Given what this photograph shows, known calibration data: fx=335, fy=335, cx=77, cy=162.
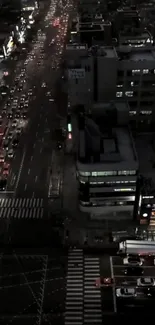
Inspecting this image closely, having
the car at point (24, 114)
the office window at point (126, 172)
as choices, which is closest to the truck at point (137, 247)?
the office window at point (126, 172)

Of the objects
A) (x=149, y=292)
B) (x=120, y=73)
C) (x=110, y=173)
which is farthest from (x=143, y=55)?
(x=149, y=292)

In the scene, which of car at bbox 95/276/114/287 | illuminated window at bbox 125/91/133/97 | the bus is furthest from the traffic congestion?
car at bbox 95/276/114/287

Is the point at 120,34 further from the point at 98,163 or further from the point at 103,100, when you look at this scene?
the point at 98,163

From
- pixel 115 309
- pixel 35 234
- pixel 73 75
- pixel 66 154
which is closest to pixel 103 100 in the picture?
pixel 73 75

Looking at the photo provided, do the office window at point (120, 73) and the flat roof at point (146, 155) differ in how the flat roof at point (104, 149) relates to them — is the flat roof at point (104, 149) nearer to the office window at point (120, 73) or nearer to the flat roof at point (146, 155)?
the flat roof at point (146, 155)

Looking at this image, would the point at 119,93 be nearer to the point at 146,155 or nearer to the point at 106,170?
the point at 146,155

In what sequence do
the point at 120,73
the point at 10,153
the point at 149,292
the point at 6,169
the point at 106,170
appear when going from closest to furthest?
the point at 149,292, the point at 106,170, the point at 6,169, the point at 120,73, the point at 10,153

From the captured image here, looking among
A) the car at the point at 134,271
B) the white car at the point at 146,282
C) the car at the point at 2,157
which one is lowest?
the car at the point at 134,271

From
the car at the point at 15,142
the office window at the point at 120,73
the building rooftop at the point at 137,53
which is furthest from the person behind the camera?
the car at the point at 15,142
